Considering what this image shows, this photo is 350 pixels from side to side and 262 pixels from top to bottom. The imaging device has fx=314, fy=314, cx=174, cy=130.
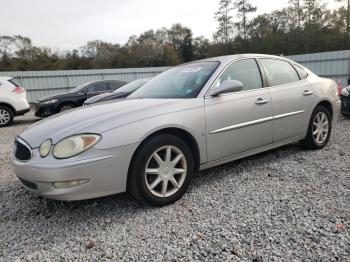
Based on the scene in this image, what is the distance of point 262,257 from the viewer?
2.18m

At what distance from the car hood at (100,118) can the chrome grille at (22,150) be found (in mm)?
42

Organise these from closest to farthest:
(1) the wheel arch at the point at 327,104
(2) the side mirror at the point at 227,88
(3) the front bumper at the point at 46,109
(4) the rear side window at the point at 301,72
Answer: (2) the side mirror at the point at 227,88 → (4) the rear side window at the point at 301,72 → (1) the wheel arch at the point at 327,104 → (3) the front bumper at the point at 46,109

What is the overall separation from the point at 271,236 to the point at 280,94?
217 cm

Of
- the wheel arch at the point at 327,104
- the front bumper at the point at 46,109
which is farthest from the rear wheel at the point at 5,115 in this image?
the wheel arch at the point at 327,104

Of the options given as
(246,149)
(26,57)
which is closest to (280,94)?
(246,149)

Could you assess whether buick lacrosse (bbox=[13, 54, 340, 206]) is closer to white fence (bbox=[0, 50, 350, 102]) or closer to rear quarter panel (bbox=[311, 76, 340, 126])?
rear quarter panel (bbox=[311, 76, 340, 126])

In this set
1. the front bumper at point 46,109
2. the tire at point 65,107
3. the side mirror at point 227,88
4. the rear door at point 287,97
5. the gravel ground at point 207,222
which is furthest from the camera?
the tire at point 65,107

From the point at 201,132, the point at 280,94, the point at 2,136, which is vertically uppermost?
the point at 280,94

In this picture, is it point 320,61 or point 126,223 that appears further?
point 320,61

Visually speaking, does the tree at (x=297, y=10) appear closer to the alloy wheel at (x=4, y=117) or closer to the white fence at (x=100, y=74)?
the white fence at (x=100, y=74)

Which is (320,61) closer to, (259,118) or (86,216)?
(259,118)

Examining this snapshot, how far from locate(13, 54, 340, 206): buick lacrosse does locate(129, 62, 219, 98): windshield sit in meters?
0.02

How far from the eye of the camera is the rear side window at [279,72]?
4.12m

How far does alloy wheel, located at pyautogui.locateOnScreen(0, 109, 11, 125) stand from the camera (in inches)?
402
